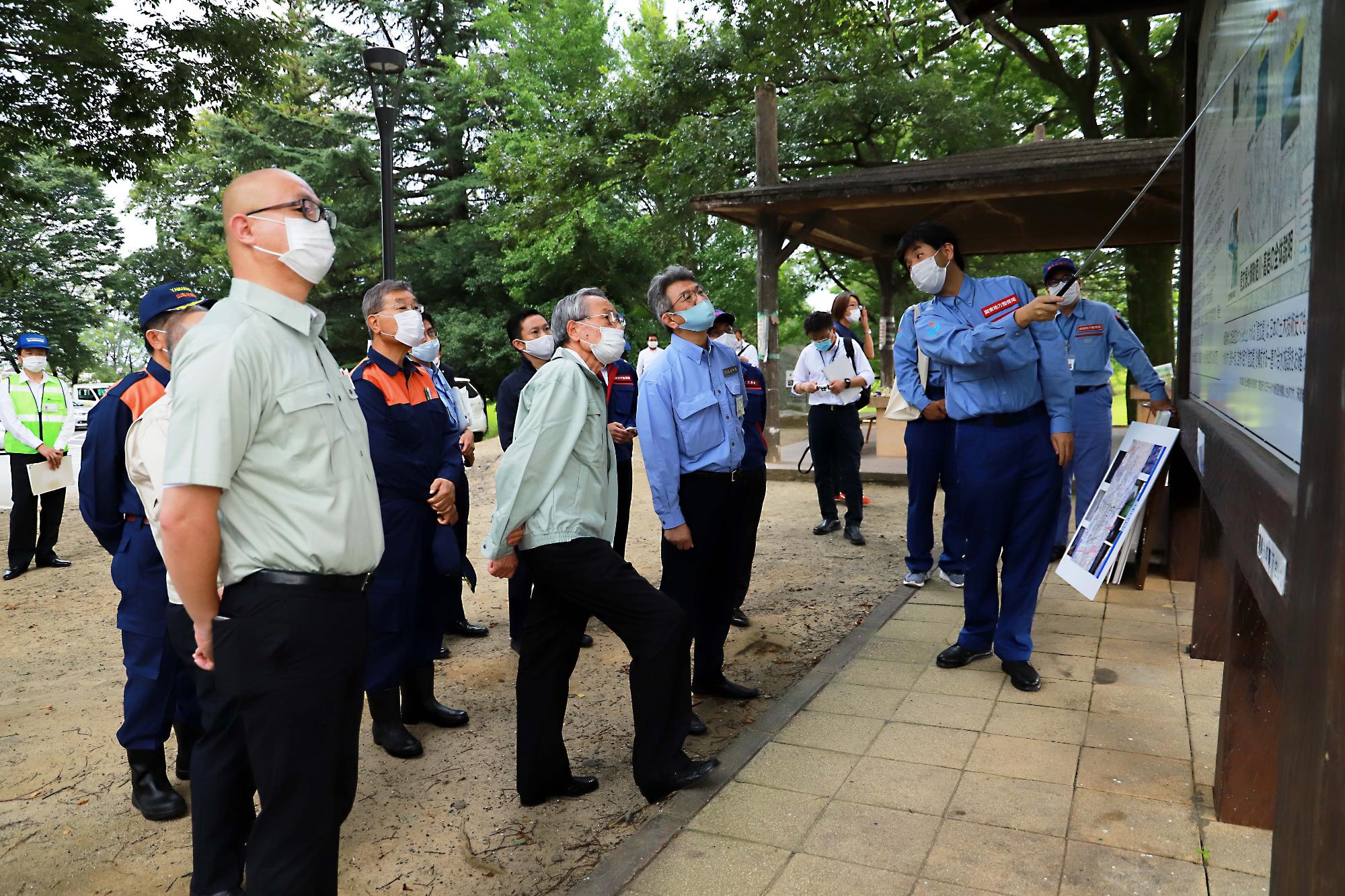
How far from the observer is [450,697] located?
4766mm

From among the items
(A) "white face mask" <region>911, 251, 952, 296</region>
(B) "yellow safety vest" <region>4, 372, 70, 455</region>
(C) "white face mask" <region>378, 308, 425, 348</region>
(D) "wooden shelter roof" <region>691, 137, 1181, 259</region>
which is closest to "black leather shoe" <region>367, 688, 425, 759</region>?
(C) "white face mask" <region>378, 308, 425, 348</region>

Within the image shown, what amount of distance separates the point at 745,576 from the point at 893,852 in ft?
8.57

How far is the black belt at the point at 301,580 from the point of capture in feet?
→ 6.86

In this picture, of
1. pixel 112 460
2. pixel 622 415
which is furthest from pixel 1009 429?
pixel 112 460

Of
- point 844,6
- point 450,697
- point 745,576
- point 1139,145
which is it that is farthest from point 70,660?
point 1139,145

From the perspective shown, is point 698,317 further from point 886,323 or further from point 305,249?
point 886,323

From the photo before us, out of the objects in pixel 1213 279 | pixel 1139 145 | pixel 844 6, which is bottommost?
pixel 1213 279

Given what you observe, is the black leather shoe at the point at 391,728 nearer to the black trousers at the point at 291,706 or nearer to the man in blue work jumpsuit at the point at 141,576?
the man in blue work jumpsuit at the point at 141,576

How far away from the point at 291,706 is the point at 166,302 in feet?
7.08

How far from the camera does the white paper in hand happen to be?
26.2ft

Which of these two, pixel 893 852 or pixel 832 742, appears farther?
pixel 832 742

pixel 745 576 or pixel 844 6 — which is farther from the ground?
pixel 844 6

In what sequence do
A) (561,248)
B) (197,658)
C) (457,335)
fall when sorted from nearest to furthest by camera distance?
(197,658) < (561,248) < (457,335)

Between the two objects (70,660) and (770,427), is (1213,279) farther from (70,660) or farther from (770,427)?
(770,427)
